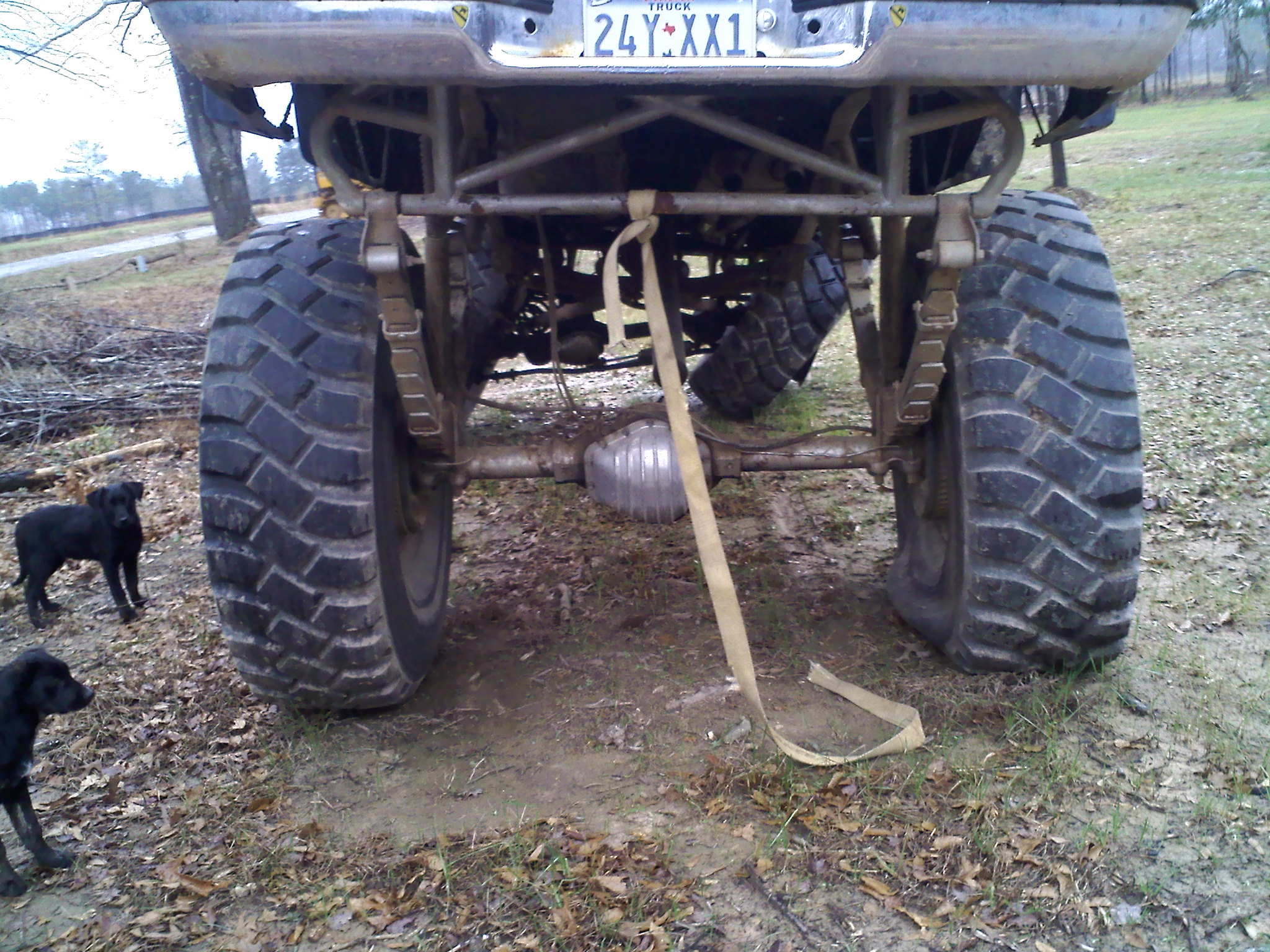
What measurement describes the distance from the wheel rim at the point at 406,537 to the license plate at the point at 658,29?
115cm

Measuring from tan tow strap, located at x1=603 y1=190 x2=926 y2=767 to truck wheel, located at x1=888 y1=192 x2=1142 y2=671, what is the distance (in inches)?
18.5

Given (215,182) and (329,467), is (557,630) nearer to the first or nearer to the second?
(329,467)

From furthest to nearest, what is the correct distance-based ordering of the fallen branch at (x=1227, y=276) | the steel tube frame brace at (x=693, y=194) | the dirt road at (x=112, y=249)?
the dirt road at (x=112, y=249)
the fallen branch at (x=1227, y=276)
the steel tube frame brace at (x=693, y=194)

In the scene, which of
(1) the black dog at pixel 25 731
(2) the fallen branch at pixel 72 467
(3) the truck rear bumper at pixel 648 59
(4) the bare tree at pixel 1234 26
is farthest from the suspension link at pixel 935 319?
(4) the bare tree at pixel 1234 26

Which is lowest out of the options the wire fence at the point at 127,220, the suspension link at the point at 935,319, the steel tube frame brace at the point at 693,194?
the suspension link at the point at 935,319

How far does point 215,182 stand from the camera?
1945 centimetres

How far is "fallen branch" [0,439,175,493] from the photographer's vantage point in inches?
225

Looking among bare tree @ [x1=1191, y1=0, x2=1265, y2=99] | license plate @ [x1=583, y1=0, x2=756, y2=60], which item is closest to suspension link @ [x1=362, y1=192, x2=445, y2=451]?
license plate @ [x1=583, y1=0, x2=756, y2=60]

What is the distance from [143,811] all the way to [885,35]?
8.79 feet

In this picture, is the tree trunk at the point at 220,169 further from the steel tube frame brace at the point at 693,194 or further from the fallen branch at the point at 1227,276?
the steel tube frame brace at the point at 693,194

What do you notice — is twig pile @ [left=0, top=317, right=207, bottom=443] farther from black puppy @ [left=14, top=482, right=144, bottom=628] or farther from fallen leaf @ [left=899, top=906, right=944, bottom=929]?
fallen leaf @ [left=899, top=906, right=944, bottom=929]

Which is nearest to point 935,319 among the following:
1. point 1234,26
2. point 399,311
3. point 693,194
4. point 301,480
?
point 693,194

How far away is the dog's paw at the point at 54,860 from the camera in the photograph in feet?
7.94

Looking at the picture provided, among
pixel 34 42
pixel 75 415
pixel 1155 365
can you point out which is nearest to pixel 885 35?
pixel 1155 365
